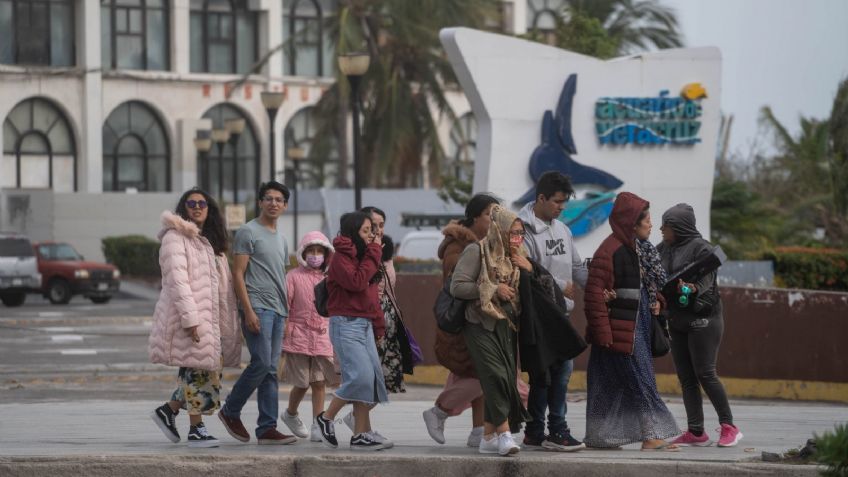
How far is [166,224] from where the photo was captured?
10.4 meters

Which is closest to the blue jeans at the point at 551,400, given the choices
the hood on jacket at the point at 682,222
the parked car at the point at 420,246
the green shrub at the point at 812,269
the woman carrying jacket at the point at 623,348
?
the woman carrying jacket at the point at 623,348

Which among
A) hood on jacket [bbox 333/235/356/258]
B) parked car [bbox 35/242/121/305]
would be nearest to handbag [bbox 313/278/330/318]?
hood on jacket [bbox 333/235/356/258]

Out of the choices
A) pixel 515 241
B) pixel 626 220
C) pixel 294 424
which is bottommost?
pixel 294 424

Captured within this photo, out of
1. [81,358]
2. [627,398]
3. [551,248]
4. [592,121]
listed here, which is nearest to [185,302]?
[551,248]

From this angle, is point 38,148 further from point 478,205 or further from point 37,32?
point 478,205

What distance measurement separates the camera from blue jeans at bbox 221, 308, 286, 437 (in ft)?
35.4

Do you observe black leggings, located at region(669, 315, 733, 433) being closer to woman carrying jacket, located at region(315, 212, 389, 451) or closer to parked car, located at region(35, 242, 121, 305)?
woman carrying jacket, located at region(315, 212, 389, 451)

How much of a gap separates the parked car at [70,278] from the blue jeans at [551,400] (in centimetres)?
3027

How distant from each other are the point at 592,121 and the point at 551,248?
11.4 metres

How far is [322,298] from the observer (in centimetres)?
1066

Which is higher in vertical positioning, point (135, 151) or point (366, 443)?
point (135, 151)

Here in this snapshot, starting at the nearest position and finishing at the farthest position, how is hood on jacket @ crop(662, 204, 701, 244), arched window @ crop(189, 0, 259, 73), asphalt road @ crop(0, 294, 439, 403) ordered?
hood on jacket @ crop(662, 204, 701, 244) < asphalt road @ crop(0, 294, 439, 403) < arched window @ crop(189, 0, 259, 73)

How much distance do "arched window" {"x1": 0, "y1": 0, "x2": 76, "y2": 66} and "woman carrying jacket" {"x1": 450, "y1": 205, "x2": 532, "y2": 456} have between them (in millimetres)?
49566

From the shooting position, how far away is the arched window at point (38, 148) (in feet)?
188
